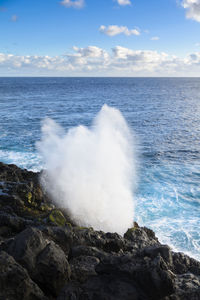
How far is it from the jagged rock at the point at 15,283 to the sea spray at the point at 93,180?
7.69m

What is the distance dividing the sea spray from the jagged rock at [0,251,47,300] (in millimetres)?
7690

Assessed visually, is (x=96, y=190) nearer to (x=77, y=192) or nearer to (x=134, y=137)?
(x=77, y=192)

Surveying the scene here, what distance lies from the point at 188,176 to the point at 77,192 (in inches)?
394

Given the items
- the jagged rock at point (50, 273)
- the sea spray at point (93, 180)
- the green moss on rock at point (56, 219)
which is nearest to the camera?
the jagged rock at point (50, 273)

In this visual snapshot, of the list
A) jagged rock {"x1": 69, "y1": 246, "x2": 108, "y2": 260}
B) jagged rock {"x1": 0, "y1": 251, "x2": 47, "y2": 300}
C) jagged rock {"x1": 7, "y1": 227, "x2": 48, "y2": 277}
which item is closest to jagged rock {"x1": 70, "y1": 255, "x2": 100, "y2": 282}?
jagged rock {"x1": 69, "y1": 246, "x2": 108, "y2": 260}

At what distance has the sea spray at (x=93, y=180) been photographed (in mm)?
14776

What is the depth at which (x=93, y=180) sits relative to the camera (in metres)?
17.9

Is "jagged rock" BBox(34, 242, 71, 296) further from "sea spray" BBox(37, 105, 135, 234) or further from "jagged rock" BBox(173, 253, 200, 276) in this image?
"sea spray" BBox(37, 105, 135, 234)

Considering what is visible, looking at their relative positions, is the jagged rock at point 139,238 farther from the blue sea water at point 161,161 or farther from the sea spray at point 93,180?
the sea spray at point 93,180

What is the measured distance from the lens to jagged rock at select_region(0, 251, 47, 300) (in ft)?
18.5

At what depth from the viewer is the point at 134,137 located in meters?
33.1

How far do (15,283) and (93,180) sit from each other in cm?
1228

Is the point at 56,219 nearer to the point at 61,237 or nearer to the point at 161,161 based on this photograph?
the point at 61,237

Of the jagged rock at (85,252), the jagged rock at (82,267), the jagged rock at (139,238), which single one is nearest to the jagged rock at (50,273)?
the jagged rock at (82,267)
